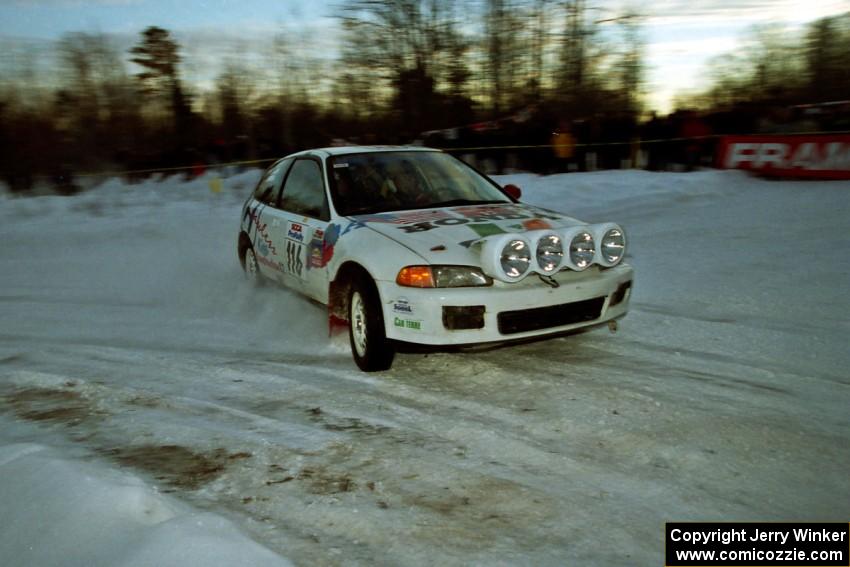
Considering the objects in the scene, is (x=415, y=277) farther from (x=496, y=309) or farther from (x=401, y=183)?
(x=401, y=183)

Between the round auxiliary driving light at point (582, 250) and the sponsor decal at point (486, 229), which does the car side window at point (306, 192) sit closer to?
the sponsor decal at point (486, 229)

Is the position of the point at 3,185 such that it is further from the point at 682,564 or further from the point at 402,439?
the point at 682,564

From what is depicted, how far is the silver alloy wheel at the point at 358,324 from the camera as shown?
4.27 m

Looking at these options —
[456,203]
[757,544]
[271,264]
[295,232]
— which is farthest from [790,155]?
[757,544]

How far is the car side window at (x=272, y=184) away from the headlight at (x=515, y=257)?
9.19 feet

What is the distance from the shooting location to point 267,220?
5926 mm

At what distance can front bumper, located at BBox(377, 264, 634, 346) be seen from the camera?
3.81m

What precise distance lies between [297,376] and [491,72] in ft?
64.9

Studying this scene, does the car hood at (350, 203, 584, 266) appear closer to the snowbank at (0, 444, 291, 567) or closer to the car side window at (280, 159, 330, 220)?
the car side window at (280, 159, 330, 220)

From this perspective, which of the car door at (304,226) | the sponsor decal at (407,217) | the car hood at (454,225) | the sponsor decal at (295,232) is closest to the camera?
the car hood at (454,225)

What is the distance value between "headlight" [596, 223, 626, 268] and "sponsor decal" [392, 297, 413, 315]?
1.18 metres

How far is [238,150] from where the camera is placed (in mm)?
19828

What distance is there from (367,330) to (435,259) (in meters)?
0.63

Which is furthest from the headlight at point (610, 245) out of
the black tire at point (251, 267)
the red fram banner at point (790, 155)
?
the red fram banner at point (790, 155)
